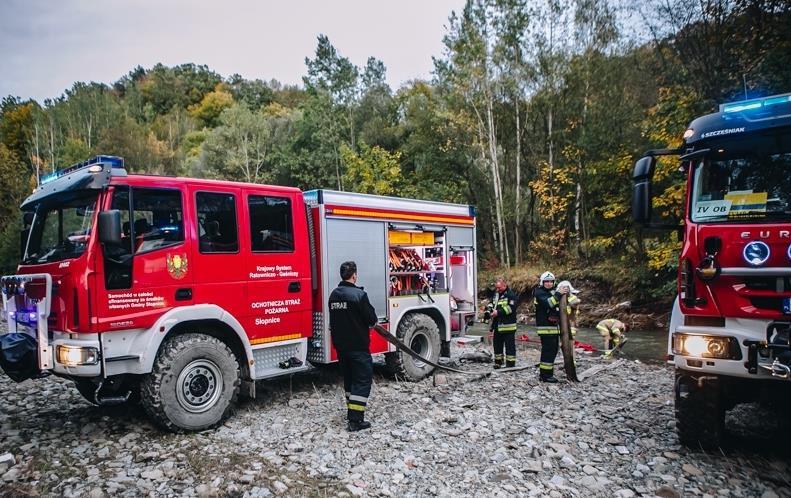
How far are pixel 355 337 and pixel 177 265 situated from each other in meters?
2.13

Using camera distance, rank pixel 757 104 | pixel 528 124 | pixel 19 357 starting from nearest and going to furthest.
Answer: pixel 757 104 → pixel 19 357 → pixel 528 124

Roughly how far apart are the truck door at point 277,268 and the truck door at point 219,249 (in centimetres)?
14

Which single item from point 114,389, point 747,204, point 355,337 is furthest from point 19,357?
point 747,204

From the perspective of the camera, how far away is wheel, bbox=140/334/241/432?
515cm

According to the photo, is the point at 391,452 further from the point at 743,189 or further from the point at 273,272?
the point at 743,189

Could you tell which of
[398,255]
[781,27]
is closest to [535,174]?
[781,27]

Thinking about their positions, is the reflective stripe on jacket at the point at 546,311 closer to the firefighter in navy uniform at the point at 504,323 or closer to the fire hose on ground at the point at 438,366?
the firefighter in navy uniform at the point at 504,323

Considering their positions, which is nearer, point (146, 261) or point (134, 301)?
point (134, 301)

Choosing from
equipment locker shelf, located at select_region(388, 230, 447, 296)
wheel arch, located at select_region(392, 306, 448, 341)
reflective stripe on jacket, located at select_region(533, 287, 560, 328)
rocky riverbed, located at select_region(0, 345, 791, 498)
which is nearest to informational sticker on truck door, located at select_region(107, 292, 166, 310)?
rocky riverbed, located at select_region(0, 345, 791, 498)

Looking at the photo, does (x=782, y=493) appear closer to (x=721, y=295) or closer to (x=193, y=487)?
(x=721, y=295)

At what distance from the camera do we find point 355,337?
573cm

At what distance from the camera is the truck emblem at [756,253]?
4109mm

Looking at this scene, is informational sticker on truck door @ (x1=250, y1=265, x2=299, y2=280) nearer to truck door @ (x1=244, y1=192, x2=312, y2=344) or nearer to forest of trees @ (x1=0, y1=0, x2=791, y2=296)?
truck door @ (x1=244, y1=192, x2=312, y2=344)

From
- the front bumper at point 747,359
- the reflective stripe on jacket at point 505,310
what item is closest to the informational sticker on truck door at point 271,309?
the reflective stripe on jacket at point 505,310
